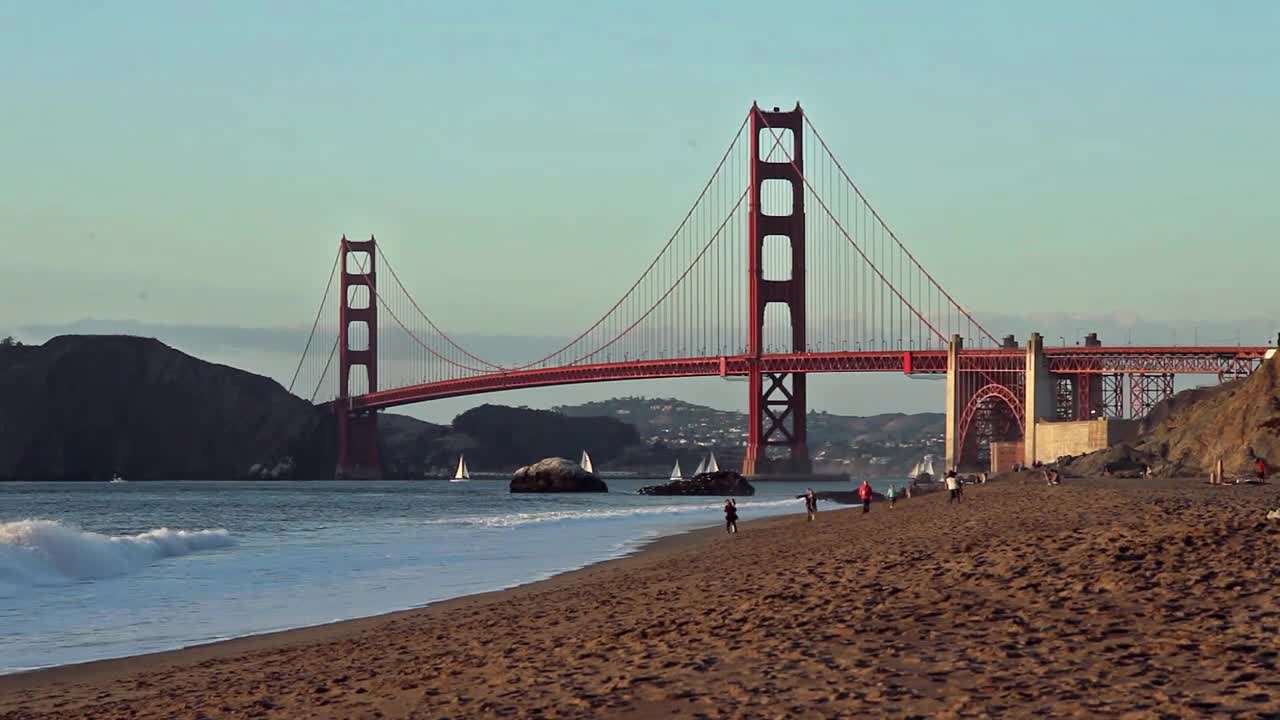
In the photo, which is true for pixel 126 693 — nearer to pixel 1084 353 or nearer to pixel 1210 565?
pixel 1210 565

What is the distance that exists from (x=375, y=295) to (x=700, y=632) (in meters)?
156

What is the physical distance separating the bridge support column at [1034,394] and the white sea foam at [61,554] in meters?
72.8

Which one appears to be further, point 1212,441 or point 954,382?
point 954,382

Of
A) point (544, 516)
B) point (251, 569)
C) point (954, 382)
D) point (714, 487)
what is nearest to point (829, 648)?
point (251, 569)

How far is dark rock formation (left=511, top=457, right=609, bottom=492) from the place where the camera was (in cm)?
10206

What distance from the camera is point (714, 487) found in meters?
99.0

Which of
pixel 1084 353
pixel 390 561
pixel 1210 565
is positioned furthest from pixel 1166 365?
pixel 1210 565

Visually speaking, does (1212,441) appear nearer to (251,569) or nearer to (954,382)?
(954,382)

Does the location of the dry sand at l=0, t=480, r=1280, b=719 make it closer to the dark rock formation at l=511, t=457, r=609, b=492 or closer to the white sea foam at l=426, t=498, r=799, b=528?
the white sea foam at l=426, t=498, r=799, b=528

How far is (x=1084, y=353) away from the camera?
100938 mm

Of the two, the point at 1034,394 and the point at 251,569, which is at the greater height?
the point at 1034,394

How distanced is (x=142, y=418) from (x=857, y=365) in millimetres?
98247

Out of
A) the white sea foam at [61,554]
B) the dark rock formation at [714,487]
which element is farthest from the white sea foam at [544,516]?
the dark rock formation at [714,487]

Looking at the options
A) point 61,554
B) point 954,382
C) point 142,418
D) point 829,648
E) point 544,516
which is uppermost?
point 954,382
